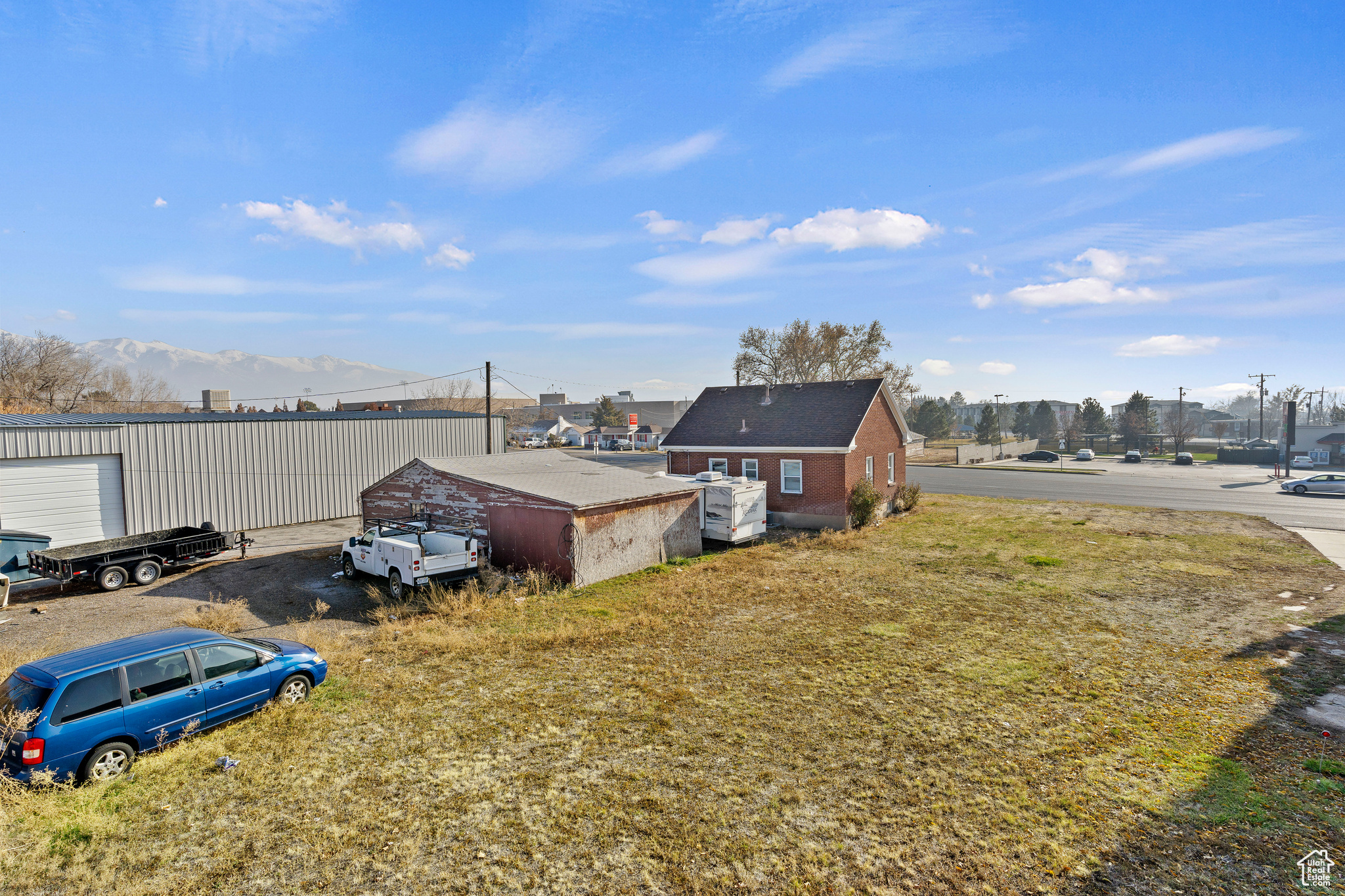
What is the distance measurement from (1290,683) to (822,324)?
195 feet

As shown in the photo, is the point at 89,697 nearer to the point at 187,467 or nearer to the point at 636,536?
the point at 636,536

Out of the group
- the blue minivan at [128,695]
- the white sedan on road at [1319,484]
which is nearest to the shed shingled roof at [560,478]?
the blue minivan at [128,695]

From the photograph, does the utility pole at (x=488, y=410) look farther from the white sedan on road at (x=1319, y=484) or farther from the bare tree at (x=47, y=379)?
the white sedan on road at (x=1319, y=484)

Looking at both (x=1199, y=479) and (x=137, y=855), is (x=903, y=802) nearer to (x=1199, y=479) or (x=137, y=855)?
(x=137, y=855)

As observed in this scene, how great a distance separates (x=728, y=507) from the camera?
21375 millimetres

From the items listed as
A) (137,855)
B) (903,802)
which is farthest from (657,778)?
(137,855)

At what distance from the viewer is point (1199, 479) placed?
4581 cm

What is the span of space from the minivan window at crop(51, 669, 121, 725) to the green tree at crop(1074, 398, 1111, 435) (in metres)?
104

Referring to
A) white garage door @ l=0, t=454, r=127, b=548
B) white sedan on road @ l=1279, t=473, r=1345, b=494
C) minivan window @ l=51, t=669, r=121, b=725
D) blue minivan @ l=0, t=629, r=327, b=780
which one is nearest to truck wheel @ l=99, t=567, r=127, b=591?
white garage door @ l=0, t=454, r=127, b=548

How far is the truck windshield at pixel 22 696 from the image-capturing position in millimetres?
6887

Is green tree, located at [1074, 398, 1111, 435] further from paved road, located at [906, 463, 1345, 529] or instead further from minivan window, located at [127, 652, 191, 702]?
minivan window, located at [127, 652, 191, 702]

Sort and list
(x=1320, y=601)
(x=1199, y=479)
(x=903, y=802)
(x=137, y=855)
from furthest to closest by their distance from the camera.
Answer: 1. (x=1199, y=479)
2. (x=1320, y=601)
3. (x=903, y=802)
4. (x=137, y=855)

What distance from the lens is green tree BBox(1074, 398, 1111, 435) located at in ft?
291

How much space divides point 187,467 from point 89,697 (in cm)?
1898
